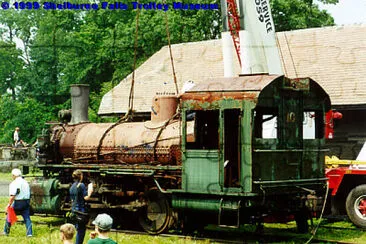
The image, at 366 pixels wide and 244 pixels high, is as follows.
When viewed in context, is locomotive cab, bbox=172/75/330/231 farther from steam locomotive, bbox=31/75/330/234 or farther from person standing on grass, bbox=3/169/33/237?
person standing on grass, bbox=3/169/33/237

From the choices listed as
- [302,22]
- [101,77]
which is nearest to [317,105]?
[302,22]

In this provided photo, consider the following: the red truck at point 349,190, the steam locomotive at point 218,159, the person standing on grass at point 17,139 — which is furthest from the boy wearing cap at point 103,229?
the person standing on grass at point 17,139

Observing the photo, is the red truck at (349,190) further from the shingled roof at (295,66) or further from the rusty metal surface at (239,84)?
the shingled roof at (295,66)

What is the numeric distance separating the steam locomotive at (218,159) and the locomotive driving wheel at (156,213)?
0.02 meters

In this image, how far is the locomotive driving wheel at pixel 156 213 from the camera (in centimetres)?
1495

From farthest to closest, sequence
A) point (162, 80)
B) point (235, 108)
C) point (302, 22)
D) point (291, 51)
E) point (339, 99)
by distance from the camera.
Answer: point (302, 22), point (162, 80), point (291, 51), point (339, 99), point (235, 108)

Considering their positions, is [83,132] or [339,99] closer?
[83,132]

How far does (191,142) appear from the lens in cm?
1408

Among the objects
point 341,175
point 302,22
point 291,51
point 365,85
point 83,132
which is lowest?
point 341,175

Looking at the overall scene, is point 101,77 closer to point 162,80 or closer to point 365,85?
point 162,80

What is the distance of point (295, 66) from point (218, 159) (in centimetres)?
1391

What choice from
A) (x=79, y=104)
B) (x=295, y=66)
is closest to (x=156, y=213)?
(x=79, y=104)

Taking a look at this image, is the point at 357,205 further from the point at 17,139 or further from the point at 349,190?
the point at 17,139

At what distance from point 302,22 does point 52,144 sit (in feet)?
73.5
